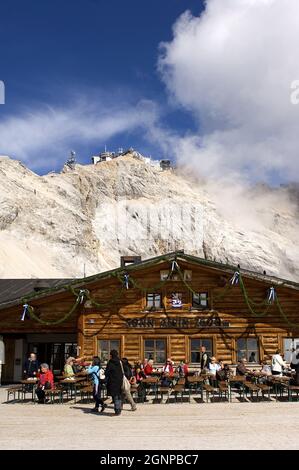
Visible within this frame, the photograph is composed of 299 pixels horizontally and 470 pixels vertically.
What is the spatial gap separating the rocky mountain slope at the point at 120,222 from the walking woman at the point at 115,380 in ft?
191

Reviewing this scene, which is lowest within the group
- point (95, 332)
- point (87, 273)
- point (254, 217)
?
point (95, 332)

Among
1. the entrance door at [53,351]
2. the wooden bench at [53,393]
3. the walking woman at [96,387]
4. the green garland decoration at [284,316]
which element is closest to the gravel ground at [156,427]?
the walking woman at [96,387]

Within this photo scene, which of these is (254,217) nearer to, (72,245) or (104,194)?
(104,194)

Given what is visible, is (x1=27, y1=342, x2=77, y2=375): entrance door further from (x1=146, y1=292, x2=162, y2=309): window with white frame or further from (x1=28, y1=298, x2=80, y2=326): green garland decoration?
(x1=146, y1=292, x2=162, y2=309): window with white frame

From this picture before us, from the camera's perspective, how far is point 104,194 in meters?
106

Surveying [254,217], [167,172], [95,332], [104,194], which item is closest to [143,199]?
[104,194]

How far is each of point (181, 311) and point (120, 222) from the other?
79386mm

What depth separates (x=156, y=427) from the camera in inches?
445

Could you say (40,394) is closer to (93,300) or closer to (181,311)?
(93,300)

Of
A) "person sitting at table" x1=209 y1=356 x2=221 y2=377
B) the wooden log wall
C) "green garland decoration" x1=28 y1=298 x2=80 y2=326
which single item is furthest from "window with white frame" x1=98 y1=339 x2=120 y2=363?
"person sitting at table" x1=209 y1=356 x2=221 y2=377

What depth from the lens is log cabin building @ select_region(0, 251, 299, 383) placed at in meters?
21.7

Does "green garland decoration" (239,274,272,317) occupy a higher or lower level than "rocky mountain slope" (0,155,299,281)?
lower

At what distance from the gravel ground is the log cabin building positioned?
6420 millimetres
